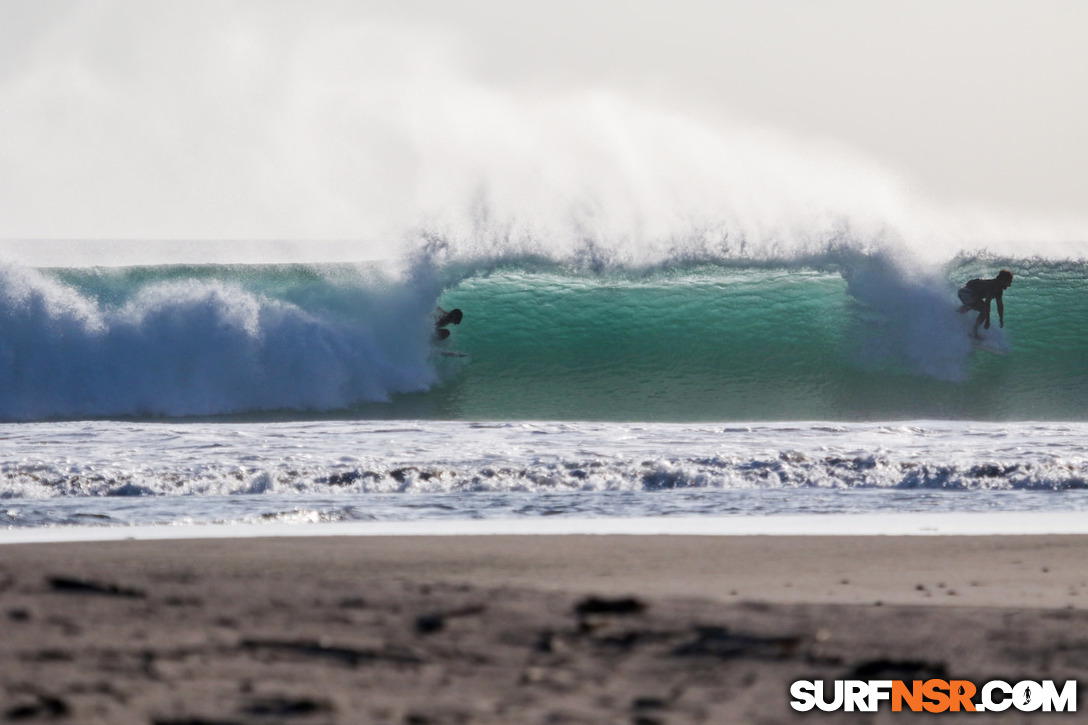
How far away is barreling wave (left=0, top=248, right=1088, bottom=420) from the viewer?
12070mm

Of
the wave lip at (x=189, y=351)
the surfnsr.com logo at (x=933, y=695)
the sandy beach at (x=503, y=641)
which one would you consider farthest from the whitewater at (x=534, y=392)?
the surfnsr.com logo at (x=933, y=695)

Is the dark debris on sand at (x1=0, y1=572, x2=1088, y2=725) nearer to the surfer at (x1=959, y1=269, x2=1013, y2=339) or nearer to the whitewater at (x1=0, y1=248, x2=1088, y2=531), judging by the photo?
the whitewater at (x1=0, y1=248, x2=1088, y2=531)

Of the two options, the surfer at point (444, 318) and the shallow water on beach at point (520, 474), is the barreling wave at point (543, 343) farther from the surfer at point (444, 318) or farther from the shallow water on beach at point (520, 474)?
the shallow water on beach at point (520, 474)

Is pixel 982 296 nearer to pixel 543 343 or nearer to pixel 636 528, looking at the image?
pixel 543 343

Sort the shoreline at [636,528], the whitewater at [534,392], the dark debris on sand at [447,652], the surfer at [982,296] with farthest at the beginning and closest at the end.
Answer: the surfer at [982,296] → the whitewater at [534,392] → the shoreline at [636,528] → the dark debris on sand at [447,652]

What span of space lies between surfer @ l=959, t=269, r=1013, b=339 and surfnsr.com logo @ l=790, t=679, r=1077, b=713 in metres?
12.0

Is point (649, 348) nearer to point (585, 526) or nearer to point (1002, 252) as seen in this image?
point (1002, 252)

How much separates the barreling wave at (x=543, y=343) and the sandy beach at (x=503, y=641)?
26.5ft

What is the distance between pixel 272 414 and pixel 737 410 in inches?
197

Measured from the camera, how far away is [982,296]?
45.3 ft

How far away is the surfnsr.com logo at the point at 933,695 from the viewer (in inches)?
94.8

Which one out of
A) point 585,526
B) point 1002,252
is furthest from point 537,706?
point 1002,252

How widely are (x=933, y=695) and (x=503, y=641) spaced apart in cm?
101

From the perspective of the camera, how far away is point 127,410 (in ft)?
38.8
